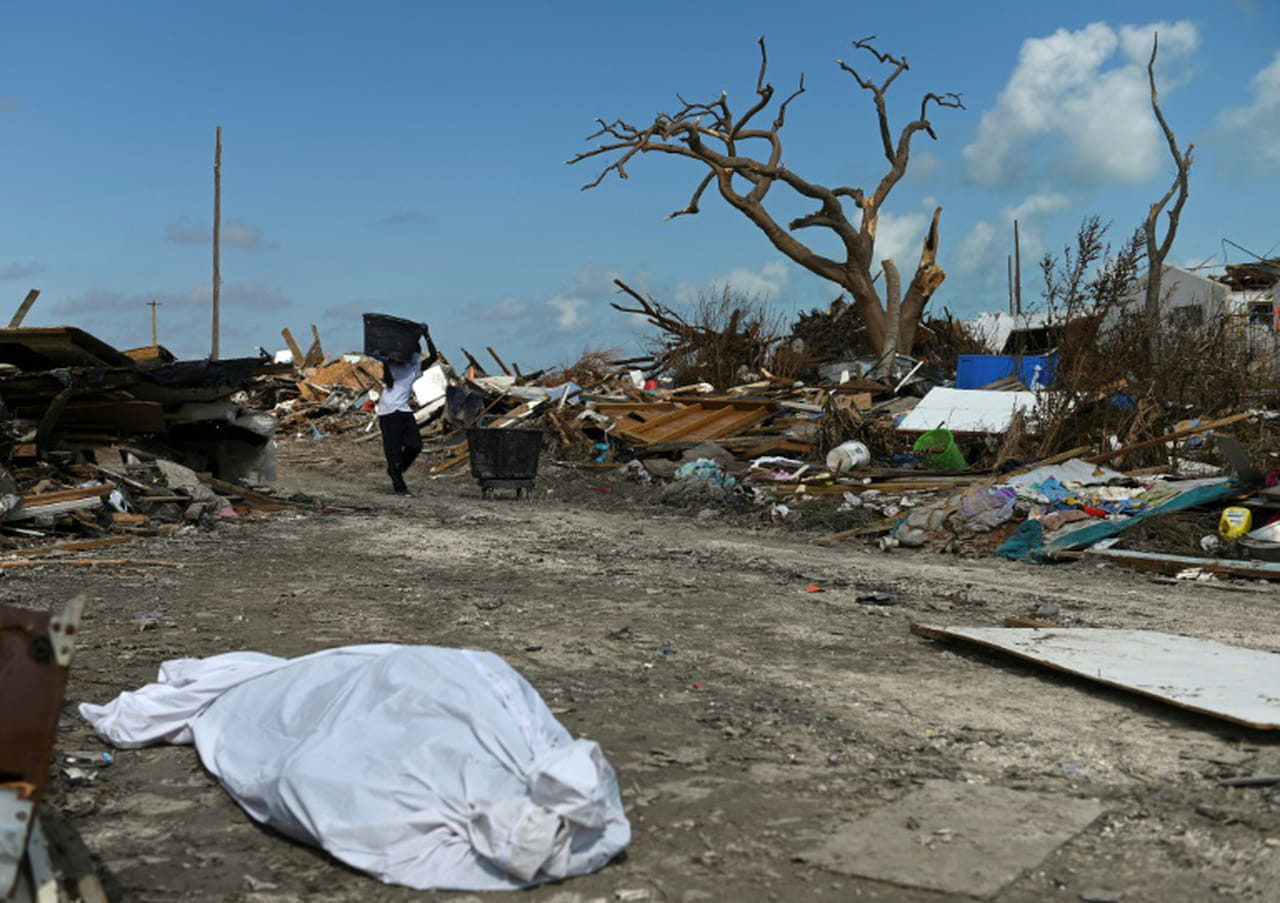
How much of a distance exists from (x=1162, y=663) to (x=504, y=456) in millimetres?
9101

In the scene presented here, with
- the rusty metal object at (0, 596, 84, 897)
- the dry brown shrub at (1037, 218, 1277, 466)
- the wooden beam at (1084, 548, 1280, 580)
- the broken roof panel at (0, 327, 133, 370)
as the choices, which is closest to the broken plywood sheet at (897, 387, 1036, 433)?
the dry brown shrub at (1037, 218, 1277, 466)

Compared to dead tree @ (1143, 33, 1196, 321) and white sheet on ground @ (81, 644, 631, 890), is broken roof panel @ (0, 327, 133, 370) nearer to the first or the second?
white sheet on ground @ (81, 644, 631, 890)

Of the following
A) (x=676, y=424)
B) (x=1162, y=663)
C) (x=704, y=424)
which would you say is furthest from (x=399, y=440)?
(x=1162, y=663)

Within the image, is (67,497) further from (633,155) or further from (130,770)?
(633,155)

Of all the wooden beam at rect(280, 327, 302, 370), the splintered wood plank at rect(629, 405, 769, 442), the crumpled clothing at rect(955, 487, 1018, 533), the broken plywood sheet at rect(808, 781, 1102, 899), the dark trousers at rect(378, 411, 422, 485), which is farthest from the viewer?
the wooden beam at rect(280, 327, 302, 370)

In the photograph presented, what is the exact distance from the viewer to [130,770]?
12.5 feet

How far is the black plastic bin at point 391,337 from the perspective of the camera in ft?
41.5

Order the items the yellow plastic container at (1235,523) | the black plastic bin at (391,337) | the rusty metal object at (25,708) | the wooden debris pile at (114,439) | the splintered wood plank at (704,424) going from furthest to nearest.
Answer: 1. the splintered wood plank at (704,424)
2. the black plastic bin at (391,337)
3. the wooden debris pile at (114,439)
4. the yellow plastic container at (1235,523)
5. the rusty metal object at (25,708)

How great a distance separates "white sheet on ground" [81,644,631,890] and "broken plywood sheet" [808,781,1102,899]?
0.68m

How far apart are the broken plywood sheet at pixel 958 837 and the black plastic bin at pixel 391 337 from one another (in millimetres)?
9933

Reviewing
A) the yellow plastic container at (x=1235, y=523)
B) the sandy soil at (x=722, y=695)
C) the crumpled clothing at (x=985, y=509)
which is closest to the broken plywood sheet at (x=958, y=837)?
the sandy soil at (x=722, y=695)

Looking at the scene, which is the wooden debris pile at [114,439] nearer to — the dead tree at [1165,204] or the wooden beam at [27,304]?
the wooden beam at [27,304]

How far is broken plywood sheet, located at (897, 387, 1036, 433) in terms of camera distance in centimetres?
1362

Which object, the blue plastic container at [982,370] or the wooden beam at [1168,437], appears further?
the blue plastic container at [982,370]
